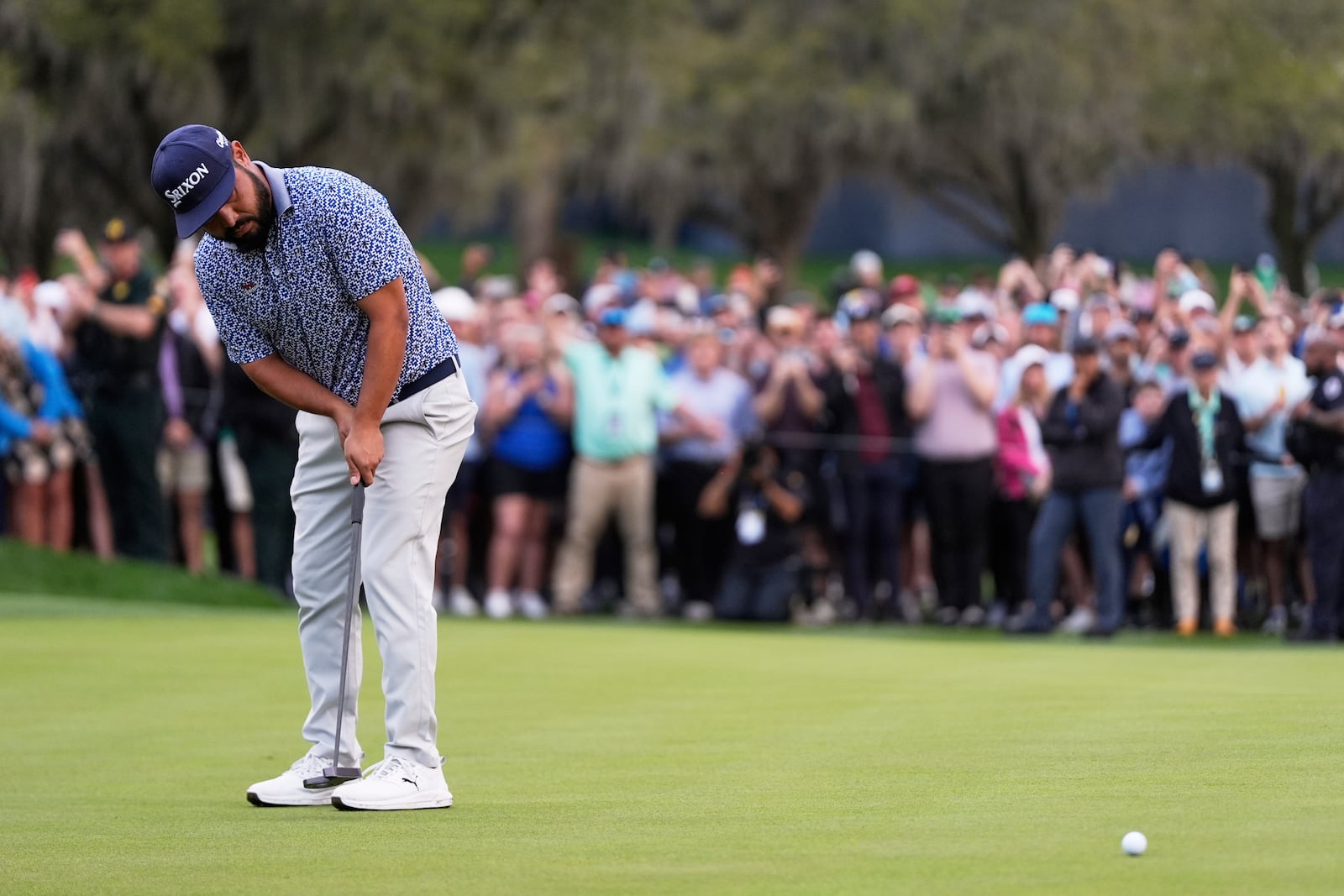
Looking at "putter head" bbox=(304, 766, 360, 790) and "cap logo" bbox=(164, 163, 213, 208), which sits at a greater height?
"cap logo" bbox=(164, 163, 213, 208)

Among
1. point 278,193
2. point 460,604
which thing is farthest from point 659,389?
point 278,193

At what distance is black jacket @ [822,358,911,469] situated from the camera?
1758 cm

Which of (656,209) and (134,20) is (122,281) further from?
(656,209)

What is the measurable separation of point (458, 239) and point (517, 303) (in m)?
38.1

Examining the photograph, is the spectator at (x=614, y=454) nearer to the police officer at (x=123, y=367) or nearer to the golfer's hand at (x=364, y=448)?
the police officer at (x=123, y=367)

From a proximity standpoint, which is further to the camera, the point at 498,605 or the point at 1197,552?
the point at 498,605

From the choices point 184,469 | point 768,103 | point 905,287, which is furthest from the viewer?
point 768,103

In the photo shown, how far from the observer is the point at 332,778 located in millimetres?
7090

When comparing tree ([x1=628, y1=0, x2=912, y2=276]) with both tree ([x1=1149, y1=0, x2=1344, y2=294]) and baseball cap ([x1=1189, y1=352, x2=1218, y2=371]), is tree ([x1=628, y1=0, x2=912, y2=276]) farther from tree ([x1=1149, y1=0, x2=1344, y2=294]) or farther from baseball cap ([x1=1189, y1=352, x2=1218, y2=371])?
baseball cap ([x1=1189, y1=352, x2=1218, y2=371])

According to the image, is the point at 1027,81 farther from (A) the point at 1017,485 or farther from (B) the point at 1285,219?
(A) the point at 1017,485

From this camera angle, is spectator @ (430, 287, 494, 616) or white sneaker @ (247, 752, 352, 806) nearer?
white sneaker @ (247, 752, 352, 806)

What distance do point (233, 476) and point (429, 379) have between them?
11108 mm

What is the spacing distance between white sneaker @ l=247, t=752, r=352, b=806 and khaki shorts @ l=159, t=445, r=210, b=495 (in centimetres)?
1130

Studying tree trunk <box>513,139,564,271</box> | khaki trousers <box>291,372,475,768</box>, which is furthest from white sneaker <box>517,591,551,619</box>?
tree trunk <box>513,139,564,271</box>
